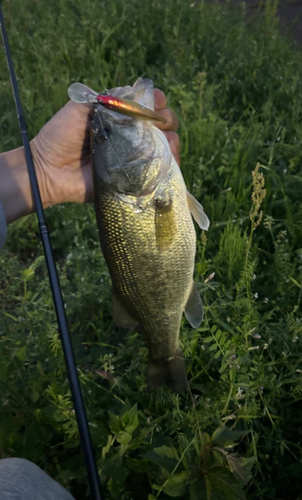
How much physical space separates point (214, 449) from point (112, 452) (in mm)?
439

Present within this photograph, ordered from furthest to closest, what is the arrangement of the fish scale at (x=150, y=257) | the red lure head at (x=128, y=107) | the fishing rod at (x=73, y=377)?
the fish scale at (x=150, y=257)
the red lure head at (x=128, y=107)
the fishing rod at (x=73, y=377)

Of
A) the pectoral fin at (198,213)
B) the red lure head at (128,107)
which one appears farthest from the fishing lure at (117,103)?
the pectoral fin at (198,213)

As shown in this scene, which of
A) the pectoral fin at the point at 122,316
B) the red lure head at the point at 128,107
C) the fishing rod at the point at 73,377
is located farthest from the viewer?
the pectoral fin at the point at 122,316

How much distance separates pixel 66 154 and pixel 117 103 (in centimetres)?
79

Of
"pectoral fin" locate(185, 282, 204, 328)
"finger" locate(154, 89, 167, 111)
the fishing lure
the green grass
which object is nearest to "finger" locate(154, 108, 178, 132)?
"finger" locate(154, 89, 167, 111)

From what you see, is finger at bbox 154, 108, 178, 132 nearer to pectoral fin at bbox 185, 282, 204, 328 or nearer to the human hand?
the human hand

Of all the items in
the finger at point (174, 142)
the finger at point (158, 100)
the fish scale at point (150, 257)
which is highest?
the finger at point (158, 100)

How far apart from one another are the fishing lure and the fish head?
0.07 metres

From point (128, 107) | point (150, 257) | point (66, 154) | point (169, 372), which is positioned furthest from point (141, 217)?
point (66, 154)

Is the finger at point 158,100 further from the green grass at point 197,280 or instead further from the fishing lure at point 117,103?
the green grass at point 197,280

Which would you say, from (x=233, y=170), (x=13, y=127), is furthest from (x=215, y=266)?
(x=13, y=127)

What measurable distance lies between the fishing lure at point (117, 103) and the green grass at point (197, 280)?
46 cm

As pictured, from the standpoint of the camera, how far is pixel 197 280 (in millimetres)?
2641

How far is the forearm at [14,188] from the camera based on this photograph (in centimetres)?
234
